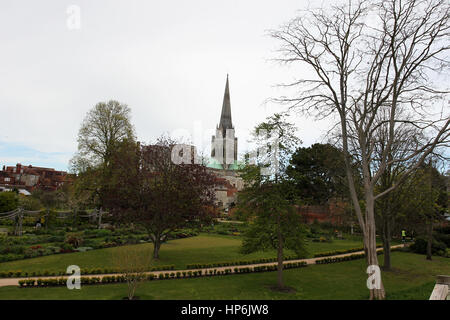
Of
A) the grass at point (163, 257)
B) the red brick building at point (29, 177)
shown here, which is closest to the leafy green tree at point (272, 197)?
the grass at point (163, 257)

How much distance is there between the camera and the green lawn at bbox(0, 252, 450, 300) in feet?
39.3

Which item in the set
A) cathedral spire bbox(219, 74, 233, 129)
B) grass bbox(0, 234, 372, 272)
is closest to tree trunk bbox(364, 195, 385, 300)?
grass bbox(0, 234, 372, 272)

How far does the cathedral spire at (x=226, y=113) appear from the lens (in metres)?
111

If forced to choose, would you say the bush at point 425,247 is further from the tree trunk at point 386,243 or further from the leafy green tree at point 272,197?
the leafy green tree at point 272,197

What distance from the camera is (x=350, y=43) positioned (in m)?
12.6

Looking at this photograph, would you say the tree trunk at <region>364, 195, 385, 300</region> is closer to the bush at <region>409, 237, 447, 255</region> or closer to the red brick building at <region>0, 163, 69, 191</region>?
the bush at <region>409, 237, 447, 255</region>

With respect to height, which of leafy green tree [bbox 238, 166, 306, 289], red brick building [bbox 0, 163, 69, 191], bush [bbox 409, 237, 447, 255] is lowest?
bush [bbox 409, 237, 447, 255]

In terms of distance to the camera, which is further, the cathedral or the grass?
the cathedral

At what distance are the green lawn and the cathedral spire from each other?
9303 cm

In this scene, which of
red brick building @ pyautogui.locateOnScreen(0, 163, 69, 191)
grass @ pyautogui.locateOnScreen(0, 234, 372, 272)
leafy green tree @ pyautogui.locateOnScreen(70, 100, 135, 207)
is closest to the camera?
grass @ pyautogui.locateOnScreen(0, 234, 372, 272)

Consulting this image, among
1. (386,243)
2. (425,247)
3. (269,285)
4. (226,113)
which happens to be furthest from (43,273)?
(226,113)

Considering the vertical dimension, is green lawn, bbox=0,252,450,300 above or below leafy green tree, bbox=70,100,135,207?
below

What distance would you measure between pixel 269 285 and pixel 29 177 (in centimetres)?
8784

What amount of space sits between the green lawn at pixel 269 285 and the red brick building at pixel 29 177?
71.9m
